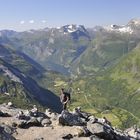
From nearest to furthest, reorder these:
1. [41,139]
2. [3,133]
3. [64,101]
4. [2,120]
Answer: [3,133]
[41,139]
[2,120]
[64,101]

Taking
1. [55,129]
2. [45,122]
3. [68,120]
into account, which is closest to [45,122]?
[45,122]

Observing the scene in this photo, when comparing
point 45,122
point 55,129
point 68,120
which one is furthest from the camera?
point 45,122

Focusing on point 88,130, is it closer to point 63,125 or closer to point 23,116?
point 63,125

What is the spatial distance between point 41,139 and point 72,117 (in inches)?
368

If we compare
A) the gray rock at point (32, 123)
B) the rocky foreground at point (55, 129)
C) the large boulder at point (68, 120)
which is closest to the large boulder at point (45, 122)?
the rocky foreground at point (55, 129)

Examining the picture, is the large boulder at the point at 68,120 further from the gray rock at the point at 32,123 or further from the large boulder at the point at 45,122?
the gray rock at the point at 32,123

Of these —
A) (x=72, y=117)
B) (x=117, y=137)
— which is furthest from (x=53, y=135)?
(x=117, y=137)

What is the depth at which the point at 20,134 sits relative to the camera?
51.9m

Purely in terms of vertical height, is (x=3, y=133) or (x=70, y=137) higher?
(x=3, y=133)

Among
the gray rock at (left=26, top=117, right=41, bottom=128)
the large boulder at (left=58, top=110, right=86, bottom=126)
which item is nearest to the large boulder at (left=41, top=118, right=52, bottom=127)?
the gray rock at (left=26, top=117, right=41, bottom=128)

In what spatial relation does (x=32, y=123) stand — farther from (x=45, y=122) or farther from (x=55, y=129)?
(x=55, y=129)

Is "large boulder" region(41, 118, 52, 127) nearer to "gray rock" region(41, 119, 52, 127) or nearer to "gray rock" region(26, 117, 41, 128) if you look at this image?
"gray rock" region(41, 119, 52, 127)

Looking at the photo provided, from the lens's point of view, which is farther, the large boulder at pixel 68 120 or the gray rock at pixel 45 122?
the gray rock at pixel 45 122

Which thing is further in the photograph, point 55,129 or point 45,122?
point 45,122
